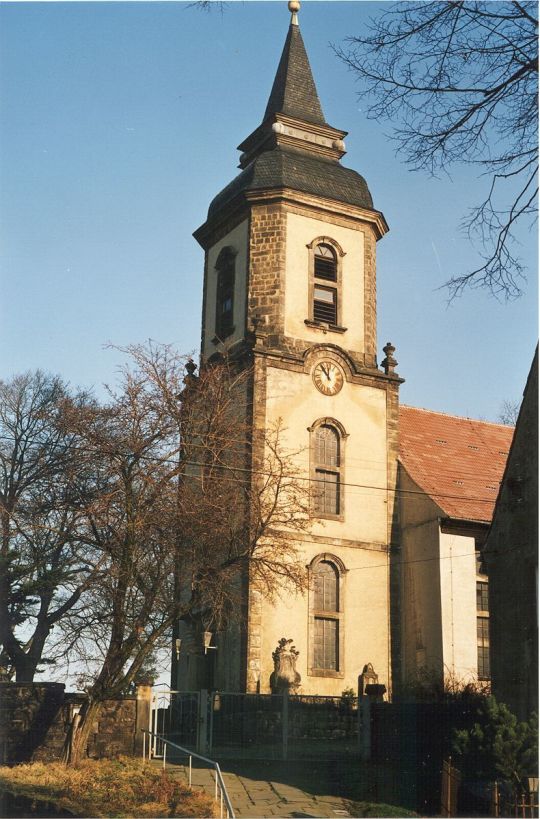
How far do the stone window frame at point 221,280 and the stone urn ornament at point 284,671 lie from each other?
9.92 meters

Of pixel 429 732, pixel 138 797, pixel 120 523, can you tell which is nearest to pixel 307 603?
pixel 120 523

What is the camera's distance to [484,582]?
2905cm

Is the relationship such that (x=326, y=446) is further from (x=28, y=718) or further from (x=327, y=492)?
(x=28, y=718)

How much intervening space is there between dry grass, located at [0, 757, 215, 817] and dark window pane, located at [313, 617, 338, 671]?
9475 mm

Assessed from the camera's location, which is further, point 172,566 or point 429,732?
point 172,566

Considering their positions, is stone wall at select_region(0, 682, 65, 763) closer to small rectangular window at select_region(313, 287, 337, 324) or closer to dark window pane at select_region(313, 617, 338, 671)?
dark window pane at select_region(313, 617, 338, 671)

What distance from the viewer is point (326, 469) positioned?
29.9 metres

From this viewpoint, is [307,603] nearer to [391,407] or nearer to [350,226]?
[391,407]

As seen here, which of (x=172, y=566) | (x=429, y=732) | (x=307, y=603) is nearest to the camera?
(x=429, y=732)

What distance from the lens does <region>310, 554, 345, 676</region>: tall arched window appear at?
2811 centimetres

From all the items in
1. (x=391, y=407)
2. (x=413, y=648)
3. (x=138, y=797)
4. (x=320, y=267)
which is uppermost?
(x=320, y=267)

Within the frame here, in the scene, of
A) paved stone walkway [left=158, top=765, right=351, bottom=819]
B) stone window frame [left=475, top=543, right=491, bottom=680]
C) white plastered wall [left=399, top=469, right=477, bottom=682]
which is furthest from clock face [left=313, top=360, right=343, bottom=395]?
paved stone walkway [left=158, top=765, right=351, bottom=819]

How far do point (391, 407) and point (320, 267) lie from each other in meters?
4.84

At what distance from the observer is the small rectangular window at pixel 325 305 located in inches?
1245
